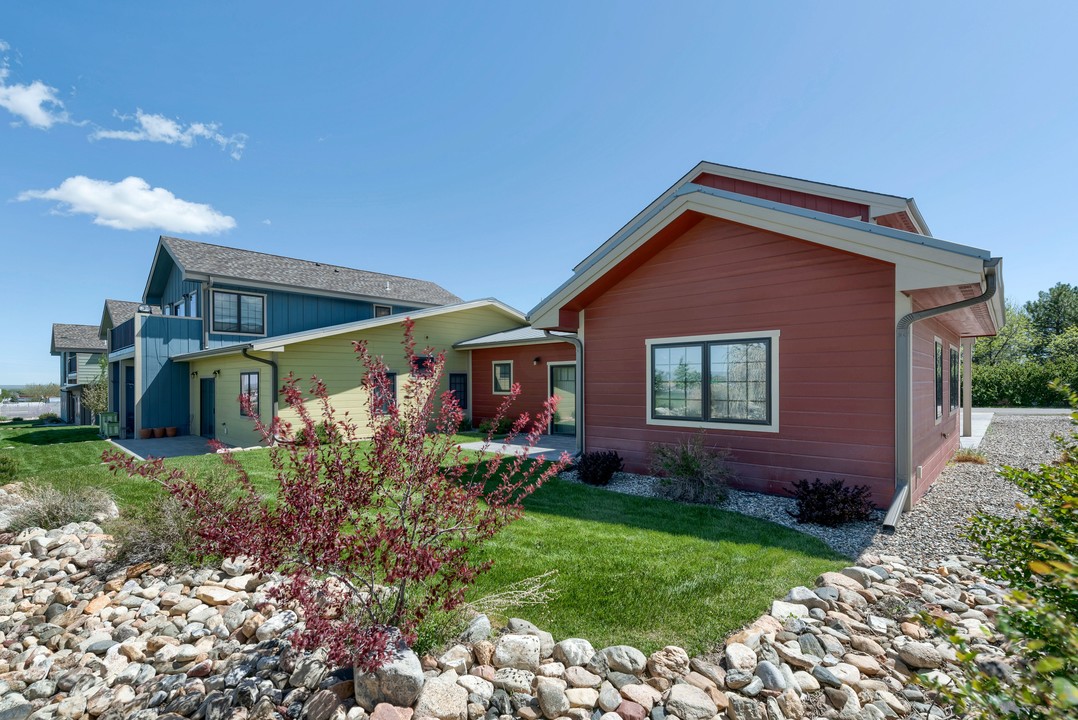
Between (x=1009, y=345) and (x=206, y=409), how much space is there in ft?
176

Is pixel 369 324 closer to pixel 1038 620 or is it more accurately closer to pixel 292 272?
pixel 292 272

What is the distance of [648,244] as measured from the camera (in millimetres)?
7531

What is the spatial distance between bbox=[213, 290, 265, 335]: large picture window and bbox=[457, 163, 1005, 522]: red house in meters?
12.0

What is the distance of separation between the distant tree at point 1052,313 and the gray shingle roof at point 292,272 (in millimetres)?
48346

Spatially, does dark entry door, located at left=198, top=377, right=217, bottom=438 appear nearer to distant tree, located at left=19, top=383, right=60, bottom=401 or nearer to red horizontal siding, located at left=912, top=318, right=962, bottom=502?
red horizontal siding, located at left=912, top=318, right=962, bottom=502

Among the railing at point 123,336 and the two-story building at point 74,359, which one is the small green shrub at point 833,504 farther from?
the two-story building at point 74,359

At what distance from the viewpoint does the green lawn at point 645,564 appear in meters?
3.23

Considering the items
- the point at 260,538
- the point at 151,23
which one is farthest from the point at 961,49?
the point at 151,23

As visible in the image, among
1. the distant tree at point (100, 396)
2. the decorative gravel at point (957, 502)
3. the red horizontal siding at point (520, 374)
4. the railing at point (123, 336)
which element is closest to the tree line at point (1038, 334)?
the decorative gravel at point (957, 502)

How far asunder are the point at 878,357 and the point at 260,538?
6.67 m

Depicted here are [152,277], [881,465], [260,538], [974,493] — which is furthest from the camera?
[152,277]

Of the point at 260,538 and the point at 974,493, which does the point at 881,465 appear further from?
the point at 260,538

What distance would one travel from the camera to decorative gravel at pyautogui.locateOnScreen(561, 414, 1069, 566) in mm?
4777

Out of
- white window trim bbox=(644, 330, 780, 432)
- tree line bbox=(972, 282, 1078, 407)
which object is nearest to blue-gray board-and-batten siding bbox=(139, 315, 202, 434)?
white window trim bbox=(644, 330, 780, 432)
